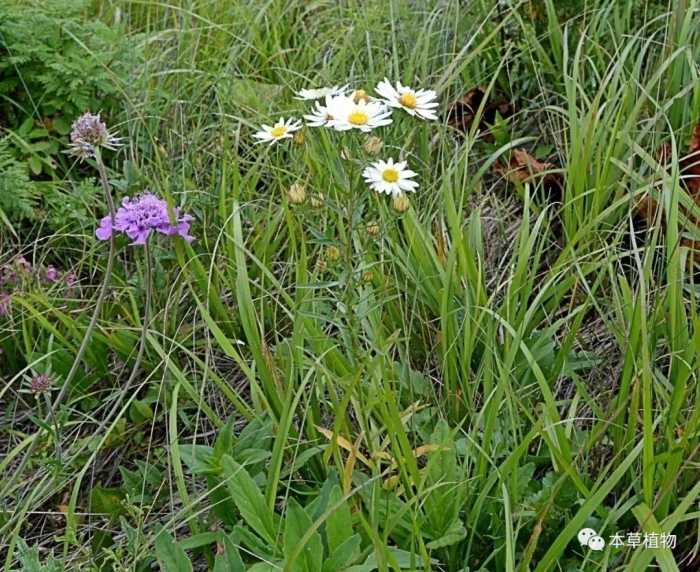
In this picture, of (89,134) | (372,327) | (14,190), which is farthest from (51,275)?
(372,327)

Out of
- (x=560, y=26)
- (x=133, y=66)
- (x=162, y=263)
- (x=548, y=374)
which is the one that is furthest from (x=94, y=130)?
(x=560, y=26)

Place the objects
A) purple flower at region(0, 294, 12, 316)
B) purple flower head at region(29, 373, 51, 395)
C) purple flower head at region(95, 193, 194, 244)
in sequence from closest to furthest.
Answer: purple flower head at region(29, 373, 51, 395) < purple flower head at region(95, 193, 194, 244) < purple flower at region(0, 294, 12, 316)

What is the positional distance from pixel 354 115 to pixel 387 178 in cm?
12

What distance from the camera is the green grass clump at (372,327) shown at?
4.50ft

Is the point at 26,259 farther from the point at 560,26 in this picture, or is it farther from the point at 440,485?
the point at 560,26

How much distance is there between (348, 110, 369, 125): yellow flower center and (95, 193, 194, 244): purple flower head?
1.70ft

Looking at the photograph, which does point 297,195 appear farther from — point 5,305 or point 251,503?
point 5,305

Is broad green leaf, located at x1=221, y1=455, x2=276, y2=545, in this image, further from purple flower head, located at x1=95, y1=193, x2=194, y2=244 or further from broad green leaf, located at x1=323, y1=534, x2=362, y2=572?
purple flower head, located at x1=95, y1=193, x2=194, y2=244

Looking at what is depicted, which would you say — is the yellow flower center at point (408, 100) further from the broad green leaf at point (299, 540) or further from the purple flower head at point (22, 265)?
the purple flower head at point (22, 265)

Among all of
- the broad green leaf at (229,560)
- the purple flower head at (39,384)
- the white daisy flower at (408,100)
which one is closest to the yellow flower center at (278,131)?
the white daisy flower at (408,100)

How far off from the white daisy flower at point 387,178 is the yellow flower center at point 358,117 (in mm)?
67

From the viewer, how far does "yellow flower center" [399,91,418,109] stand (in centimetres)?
149

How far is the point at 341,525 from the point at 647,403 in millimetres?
475

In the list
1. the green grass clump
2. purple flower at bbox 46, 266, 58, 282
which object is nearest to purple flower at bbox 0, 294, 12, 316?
the green grass clump
